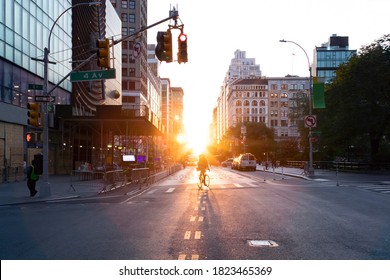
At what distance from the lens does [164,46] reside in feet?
53.5

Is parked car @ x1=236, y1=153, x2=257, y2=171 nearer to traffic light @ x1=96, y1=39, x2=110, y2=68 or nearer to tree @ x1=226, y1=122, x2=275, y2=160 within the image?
tree @ x1=226, y1=122, x2=275, y2=160

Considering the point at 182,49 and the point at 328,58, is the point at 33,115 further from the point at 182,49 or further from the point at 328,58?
the point at 328,58

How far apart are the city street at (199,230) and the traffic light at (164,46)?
5.14 metres

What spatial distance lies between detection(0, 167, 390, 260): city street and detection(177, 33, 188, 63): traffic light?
16.9 feet

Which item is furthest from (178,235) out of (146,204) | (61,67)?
(61,67)

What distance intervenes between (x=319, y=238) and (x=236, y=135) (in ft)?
391

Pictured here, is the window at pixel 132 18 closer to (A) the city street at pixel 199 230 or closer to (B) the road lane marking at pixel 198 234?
(A) the city street at pixel 199 230

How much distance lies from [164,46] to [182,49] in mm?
656

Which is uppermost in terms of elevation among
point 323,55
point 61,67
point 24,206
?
point 323,55

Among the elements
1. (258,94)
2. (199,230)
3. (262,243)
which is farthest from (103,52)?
(258,94)

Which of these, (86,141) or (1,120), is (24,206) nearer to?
(1,120)

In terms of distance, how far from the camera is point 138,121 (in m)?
41.3

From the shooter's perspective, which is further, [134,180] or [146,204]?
[134,180]

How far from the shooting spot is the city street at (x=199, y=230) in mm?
8383
